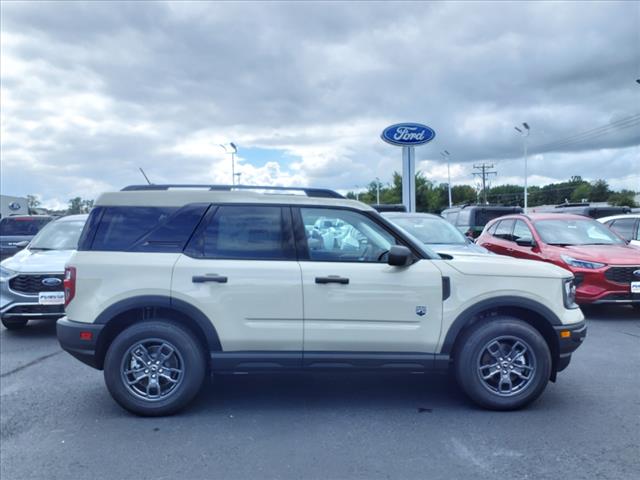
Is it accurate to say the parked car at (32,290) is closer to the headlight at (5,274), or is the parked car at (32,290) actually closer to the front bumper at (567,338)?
the headlight at (5,274)

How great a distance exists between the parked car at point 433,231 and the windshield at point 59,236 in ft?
16.9

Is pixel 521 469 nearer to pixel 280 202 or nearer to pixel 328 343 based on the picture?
pixel 328 343

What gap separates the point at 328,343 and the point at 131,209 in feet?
6.66

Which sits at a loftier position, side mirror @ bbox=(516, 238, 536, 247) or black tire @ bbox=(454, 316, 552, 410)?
side mirror @ bbox=(516, 238, 536, 247)

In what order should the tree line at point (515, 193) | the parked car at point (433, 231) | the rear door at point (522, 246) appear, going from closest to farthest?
the parked car at point (433, 231), the rear door at point (522, 246), the tree line at point (515, 193)

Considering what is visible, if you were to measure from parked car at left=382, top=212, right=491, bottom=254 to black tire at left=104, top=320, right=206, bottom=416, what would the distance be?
4864 millimetres

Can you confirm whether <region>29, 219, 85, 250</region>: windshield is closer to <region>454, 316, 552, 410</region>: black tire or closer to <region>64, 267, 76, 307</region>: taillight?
<region>64, 267, 76, 307</region>: taillight

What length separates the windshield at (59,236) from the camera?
8086mm

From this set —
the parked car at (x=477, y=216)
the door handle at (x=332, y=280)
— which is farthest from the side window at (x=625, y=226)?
the door handle at (x=332, y=280)

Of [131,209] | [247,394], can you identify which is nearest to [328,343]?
[247,394]

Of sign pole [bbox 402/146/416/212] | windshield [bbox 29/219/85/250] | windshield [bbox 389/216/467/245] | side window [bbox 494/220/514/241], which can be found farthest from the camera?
sign pole [bbox 402/146/416/212]

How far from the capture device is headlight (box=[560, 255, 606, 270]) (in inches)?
304

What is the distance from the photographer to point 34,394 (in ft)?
16.0

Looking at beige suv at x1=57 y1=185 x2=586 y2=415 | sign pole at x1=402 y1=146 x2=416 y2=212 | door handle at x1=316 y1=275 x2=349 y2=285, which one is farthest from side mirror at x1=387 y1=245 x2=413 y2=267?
sign pole at x1=402 y1=146 x2=416 y2=212
